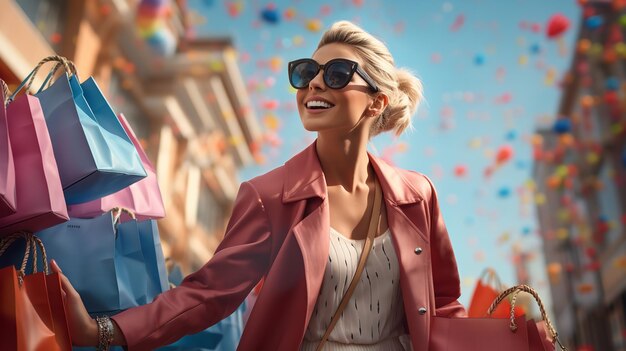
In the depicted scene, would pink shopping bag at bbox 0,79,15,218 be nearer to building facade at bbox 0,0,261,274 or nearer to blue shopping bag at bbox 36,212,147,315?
blue shopping bag at bbox 36,212,147,315

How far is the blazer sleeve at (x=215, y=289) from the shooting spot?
1.94 m

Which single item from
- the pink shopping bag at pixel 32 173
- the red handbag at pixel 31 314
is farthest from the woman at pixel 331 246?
the pink shopping bag at pixel 32 173

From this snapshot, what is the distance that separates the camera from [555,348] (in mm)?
2070

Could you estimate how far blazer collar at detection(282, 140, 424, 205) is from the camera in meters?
2.26

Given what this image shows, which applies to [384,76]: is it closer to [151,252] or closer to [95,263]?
[151,252]

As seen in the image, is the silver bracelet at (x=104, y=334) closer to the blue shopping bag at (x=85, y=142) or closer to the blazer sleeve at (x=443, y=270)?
the blue shopping bag at (x=85, y=142)

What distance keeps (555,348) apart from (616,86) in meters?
20.1

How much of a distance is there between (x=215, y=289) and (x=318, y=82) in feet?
2.56

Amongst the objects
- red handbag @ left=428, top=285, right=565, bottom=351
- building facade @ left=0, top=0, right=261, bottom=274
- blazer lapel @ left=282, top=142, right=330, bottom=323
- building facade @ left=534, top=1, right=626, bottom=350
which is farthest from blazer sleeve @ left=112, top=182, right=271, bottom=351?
building facade @ left=534, top=1, right=626, bottom=350

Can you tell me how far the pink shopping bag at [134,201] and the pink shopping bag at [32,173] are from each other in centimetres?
41

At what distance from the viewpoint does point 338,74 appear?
227 centimetres

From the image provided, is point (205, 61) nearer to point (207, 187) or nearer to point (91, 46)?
point (91, 46)

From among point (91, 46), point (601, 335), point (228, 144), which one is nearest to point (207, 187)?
point (228, 144)

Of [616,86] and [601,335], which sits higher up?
[616,86]
